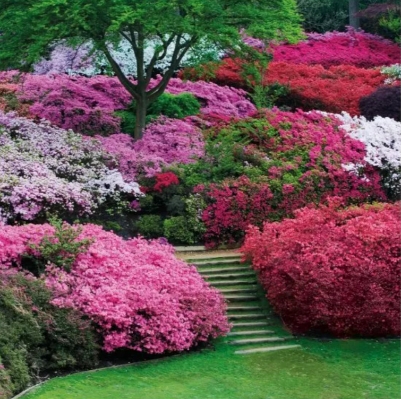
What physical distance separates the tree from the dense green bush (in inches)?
238

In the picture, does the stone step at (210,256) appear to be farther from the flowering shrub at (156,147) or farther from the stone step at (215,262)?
the flowering shrub at (156,147)

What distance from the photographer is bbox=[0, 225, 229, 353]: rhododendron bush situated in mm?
10469

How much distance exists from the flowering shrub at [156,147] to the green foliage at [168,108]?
1.59ft

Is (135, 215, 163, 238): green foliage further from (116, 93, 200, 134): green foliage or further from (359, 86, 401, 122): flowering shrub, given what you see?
(359, 86, 401, 122): flowering shrub

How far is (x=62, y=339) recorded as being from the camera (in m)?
10.0

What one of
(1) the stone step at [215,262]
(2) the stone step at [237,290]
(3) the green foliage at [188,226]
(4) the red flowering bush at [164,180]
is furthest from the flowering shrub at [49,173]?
(2) the stone step at [237,290]

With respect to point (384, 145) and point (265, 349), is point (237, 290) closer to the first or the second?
point (265, 349)

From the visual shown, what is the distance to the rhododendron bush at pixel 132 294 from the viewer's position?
412 inches

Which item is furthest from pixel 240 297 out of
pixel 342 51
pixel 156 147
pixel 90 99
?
pixel 342 51

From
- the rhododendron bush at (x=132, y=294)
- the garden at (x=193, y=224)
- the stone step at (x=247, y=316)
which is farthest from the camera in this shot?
the stone step at (x=247, y=316)

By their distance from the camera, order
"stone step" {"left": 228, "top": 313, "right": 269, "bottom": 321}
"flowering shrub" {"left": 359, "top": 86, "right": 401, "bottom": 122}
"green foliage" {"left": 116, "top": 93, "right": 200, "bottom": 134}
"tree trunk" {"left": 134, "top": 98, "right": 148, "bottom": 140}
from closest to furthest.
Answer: "stone step" {"left": 228, "top": 313, "right": 269, "bottom": 321}
"tree trunk" {"left": 134, "top": 98, "right": 148, "bottom": 140}
"green foliage" {"left": 116, "top": 93, "right": 200, "bottom": 134}
"flowering shrub" {"left": 359, "top": 86, "right": 401, "bottom": 122}

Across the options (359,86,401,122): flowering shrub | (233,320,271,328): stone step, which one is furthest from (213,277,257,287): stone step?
(359,86,401,122): flowering shrub

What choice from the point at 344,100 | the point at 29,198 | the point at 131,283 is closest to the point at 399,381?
the point at 131,283

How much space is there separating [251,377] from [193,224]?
174 inches
